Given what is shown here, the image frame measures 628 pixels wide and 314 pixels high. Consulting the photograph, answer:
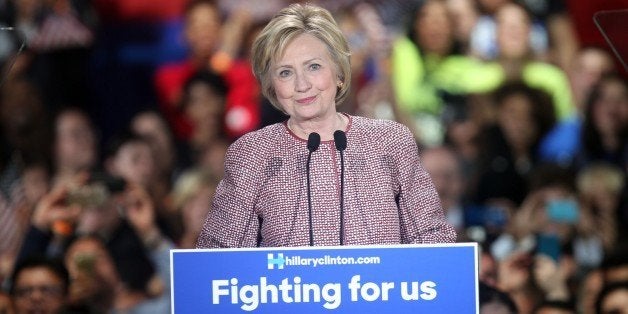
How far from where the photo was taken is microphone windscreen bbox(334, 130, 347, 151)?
7.43 feet

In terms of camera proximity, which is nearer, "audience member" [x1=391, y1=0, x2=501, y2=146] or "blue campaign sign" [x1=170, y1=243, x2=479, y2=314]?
"blue campaign sign" [x1=170, y1=243, x2=479, y2=314]

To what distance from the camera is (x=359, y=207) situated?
2234 mm

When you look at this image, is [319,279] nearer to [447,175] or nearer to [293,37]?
[293,37]

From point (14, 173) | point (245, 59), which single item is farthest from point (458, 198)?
point (14, 173)

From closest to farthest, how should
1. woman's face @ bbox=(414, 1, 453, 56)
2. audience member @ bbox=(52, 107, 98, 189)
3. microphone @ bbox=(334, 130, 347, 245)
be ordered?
microphone @ bbox=(334, 130, 347, 245)
audience member @ bbox=(52, 107, 98, 189)
woman's face @ bbox=(414, 1, 453, 56)

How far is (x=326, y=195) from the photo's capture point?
2.24 meters

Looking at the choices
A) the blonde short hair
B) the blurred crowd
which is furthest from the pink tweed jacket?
the blurred crowd

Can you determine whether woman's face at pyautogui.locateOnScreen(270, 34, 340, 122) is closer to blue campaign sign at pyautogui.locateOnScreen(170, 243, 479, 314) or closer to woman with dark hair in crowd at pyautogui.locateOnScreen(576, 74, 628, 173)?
blue campaign sign at pyautogui.locateOnScreen(170, 243, 479, 314)

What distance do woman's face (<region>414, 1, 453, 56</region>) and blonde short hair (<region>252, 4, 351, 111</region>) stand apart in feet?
9.37

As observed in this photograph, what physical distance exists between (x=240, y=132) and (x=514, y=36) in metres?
1.31

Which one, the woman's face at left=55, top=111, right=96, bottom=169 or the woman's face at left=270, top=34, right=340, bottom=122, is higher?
the woman's face at left=55, top=111, right=96, bottom=169

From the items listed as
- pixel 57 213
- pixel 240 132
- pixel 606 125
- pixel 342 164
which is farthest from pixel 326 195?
pixel 606 125

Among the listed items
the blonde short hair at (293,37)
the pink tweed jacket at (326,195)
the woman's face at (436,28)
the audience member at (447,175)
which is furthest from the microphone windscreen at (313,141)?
the woman's face at (436,28)

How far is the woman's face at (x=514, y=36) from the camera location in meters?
5.16
